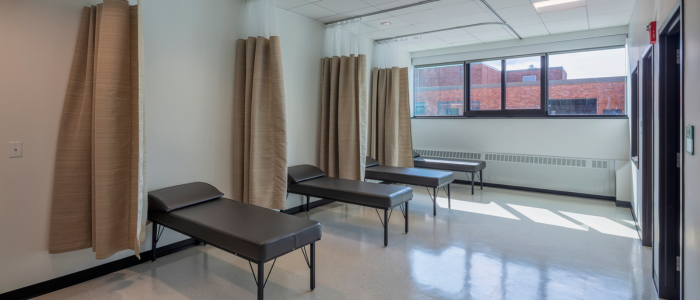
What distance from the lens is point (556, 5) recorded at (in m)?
4.24

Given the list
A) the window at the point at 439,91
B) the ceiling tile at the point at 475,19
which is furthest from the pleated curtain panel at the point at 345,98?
the window at the point at 439,91

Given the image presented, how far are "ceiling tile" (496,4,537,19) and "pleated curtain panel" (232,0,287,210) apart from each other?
2.77 m

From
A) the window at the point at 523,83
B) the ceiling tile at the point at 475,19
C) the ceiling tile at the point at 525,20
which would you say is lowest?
the window at the point at 523,83

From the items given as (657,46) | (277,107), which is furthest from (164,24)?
(657,46)

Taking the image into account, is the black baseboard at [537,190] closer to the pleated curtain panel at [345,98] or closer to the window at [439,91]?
the window at [439,91]

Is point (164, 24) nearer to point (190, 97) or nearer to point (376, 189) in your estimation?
point (190, 97)

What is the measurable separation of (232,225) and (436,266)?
5.55ft

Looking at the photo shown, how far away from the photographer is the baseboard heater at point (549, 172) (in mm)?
5449

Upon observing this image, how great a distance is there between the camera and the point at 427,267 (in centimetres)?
302

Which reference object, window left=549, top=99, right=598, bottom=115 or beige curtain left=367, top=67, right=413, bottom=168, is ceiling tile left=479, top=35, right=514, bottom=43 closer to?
window left=549, top=99, right=598, bottom=115

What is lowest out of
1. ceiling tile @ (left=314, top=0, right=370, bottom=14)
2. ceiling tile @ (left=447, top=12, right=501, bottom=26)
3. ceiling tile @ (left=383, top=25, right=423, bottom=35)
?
ceiling tile @ (left=314, top=0, right=370, bottom=14)

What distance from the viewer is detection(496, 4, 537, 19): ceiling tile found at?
4281 millimetres

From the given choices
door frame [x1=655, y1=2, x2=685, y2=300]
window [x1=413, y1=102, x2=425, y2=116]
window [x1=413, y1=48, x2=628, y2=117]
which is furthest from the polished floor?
window [x1=413, y1=102, x2=425, y2=116]

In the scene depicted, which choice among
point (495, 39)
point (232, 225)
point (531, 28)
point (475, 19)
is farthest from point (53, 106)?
point (495, 39)
